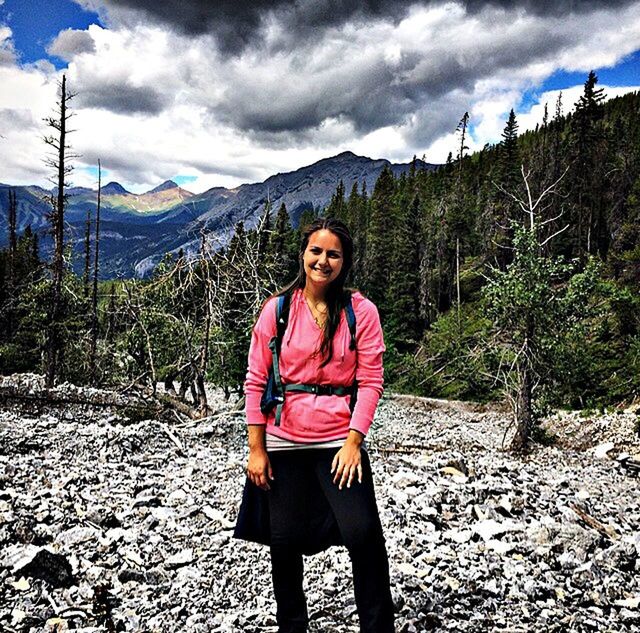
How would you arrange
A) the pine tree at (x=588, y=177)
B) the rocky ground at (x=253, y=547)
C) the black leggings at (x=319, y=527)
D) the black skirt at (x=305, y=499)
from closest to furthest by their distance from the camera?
→ the black leggings at (x=319, y=527) → the black skirt at (x=305, y=499) → the rocky ground at (x=253, y=547) → the pine tree at (x=588, y=177)

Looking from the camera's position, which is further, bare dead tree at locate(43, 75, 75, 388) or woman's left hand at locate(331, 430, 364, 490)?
bare dead tree at locate(43, 75, 75, 388)

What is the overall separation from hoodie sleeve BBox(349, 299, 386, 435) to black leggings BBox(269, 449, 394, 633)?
269 millimetres

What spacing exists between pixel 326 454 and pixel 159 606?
240cm


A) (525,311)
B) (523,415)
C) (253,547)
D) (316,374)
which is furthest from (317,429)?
(523,415)

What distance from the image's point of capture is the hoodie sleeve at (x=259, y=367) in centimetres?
294

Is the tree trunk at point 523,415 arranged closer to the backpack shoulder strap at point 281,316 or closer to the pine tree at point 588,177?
the backpack shoulder strap at point 281,316

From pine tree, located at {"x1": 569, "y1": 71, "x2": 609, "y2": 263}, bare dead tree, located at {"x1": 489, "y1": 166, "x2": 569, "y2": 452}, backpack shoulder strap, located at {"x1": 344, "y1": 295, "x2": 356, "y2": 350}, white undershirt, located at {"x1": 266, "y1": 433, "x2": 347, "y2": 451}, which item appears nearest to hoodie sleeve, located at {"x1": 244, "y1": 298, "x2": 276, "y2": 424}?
white undershirt, located at {"x1": 266, "y1": 433, "x2": 347, "y2": 451}

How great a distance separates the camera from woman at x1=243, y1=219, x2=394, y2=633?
277 cm

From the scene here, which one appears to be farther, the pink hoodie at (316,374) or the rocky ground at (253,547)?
the rocky ground at (253,547)

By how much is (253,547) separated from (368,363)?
3210mm

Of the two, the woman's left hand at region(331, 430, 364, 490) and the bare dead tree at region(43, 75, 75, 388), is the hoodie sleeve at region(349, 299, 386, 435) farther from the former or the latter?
the bare dead tree at region(43, 75, 75, 388)

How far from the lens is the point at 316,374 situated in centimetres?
289

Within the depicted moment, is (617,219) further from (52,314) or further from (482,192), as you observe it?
(52,314)

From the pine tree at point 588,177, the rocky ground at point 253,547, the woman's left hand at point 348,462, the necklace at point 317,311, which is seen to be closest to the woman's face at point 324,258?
the necklace at point 317,311
